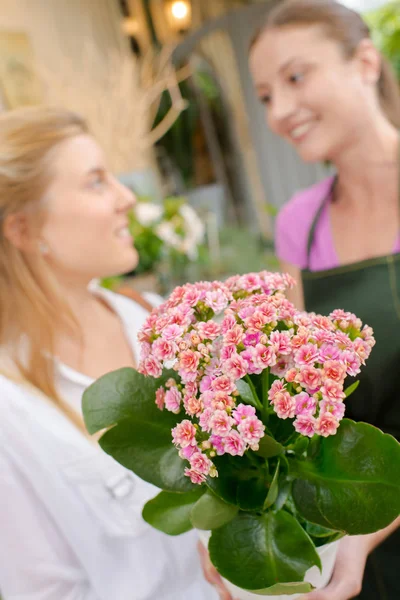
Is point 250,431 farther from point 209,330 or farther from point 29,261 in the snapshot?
point 29,261

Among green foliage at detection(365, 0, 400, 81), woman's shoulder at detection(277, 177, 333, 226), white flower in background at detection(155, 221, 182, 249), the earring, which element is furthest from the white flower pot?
green foliage at detection(365, 0, 400, 81)

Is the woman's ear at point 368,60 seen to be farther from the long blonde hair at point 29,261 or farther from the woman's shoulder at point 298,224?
the long blonde hair at point 29,261

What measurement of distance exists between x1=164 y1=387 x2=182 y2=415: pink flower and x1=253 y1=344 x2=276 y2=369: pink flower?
0.09 meters

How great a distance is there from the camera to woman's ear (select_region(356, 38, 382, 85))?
88 cm

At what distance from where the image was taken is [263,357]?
1.29 feet

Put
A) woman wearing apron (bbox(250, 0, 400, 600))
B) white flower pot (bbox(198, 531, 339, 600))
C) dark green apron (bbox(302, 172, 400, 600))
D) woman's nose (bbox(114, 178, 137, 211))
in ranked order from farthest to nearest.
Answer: woman's nose (bbox(114, 178, 137, 211)), woman wearing apron (bbox(250, 0, 400, 600)), dark green apron (bbox(302, 172, 400, 600)), white flower pot (bbox(198, 531, 339, 600))

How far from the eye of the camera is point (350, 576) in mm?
549

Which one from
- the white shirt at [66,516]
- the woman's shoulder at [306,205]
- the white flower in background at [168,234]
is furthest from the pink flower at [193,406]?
the white flower in background at [168,234]

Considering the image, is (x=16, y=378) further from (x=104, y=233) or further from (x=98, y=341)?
(x=104, y=233)

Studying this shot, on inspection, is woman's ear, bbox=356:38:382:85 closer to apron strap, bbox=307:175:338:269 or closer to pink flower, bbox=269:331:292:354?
apron strap, bbox=307:175:338:269

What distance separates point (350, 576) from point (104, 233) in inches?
26.6

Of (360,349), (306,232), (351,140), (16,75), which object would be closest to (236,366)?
(360,349)

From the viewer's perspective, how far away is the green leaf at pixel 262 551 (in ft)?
1.44

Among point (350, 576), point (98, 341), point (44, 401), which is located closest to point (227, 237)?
point (98, 341)
